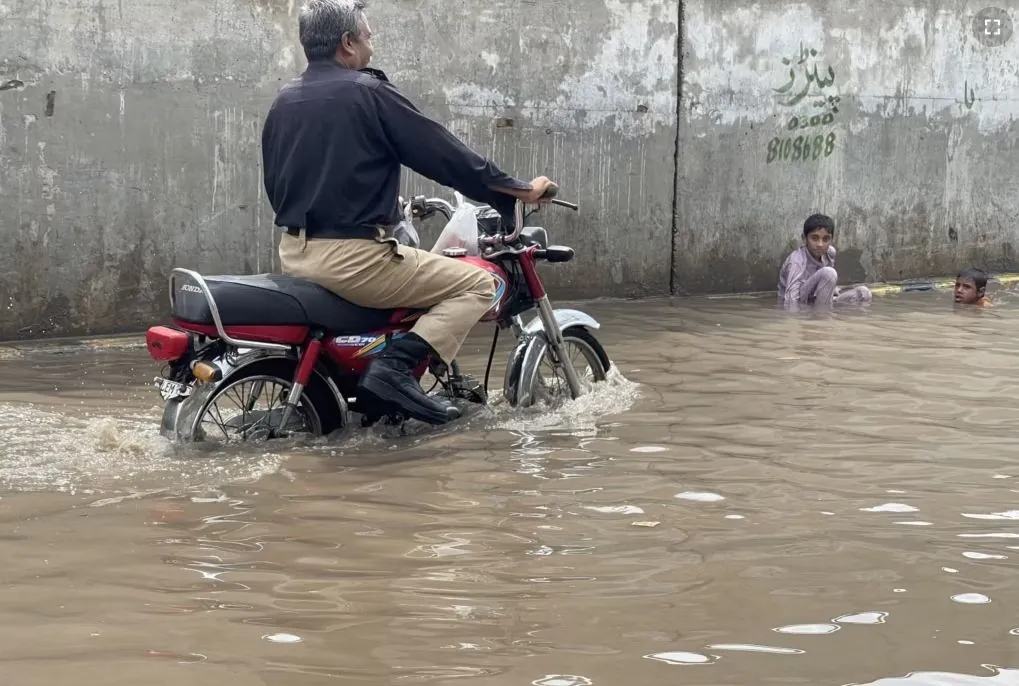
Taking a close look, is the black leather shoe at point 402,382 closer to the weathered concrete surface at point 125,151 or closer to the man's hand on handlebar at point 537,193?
the man's hand on handlebar at point 537,193

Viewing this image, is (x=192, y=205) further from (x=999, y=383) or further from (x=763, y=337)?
(x=999, y=383)

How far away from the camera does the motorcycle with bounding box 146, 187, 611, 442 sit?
5.11 meters

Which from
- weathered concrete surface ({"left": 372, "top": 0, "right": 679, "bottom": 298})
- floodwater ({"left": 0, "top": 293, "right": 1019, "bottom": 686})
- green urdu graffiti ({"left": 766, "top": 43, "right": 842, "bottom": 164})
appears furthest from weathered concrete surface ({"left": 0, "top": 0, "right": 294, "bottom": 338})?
A: green urdu graffiti ({"left": 766, "top": 43, "right": 842, "bottom": 164})

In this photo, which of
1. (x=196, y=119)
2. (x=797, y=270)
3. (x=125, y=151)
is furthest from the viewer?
(x=797, y=270)

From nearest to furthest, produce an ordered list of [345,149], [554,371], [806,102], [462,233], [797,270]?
[345,149], [462,233], [554,371], [797,270], [806,102]

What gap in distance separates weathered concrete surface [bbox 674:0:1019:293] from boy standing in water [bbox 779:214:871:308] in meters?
0.61

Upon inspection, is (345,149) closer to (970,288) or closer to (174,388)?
(174,388)

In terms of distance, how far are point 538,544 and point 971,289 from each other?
6969mm

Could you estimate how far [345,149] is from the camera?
527 cm

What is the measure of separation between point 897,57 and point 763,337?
391 centimetres

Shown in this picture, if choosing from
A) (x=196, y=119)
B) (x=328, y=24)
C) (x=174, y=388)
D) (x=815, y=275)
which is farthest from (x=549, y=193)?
(x=815, y=275)

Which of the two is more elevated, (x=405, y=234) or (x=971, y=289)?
(x=405, y=234)

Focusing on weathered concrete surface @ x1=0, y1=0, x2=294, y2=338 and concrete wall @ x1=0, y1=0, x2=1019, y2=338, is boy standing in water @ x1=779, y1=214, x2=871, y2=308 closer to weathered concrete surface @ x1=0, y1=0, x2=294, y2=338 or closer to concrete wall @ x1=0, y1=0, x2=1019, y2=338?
concrete wall @ x1=0, y1=0, x2=1019, y2=338

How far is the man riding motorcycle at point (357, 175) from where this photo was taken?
5.29m
